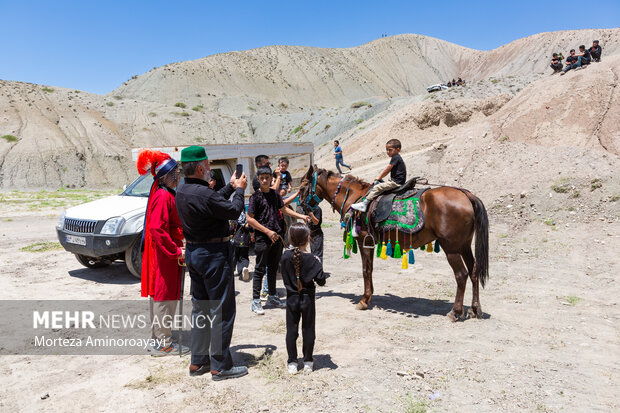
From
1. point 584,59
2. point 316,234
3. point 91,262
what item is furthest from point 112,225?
point 584,59

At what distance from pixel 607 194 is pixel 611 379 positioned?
32.7ft

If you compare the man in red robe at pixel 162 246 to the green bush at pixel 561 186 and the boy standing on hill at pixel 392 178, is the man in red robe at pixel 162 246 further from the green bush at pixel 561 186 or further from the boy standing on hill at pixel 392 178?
the green bush at pixel 561 186

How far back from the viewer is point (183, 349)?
16.3 feet

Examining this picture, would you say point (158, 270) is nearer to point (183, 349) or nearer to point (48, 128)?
point (183, 349)


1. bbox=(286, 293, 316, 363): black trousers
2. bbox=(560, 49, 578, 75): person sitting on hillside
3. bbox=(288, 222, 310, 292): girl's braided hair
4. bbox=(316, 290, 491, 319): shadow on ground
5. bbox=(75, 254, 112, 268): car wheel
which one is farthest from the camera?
bbox=(560, 49, 578, 75): person sitting on hillside

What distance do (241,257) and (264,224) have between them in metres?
1.88

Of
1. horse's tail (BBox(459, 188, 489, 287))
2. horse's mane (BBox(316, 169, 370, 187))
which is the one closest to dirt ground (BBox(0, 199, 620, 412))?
horse's tail (BBox(459, 188, 489, 287))

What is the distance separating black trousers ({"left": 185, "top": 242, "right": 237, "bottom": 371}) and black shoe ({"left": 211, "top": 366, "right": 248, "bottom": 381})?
39 mm

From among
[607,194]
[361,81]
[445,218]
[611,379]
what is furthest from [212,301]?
[361,81]

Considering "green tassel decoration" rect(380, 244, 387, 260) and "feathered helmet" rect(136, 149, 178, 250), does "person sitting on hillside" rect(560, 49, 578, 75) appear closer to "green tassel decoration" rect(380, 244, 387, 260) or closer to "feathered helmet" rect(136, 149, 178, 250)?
"green tassel decoration" rect(380, 244, 387, 260)

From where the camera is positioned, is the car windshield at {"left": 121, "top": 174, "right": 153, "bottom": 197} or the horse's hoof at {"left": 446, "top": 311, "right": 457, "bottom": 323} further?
the car windshield at {"left": 121, "top": 174, "right": 153, "bottom": 197}

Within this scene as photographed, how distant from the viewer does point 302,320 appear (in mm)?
4148

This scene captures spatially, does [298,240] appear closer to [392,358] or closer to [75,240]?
[392,358]

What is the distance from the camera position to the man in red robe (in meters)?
4.59
